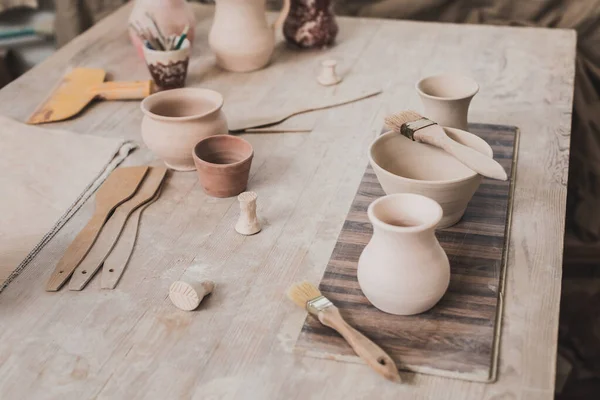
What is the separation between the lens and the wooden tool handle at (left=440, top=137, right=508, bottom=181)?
3.24 ft

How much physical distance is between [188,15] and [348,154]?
0.62m

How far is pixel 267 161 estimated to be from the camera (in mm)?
1333

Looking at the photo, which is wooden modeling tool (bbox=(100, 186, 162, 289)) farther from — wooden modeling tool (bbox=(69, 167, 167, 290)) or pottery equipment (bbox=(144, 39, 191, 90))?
pottery equipment (bbox=(144, 39, 191, 90))

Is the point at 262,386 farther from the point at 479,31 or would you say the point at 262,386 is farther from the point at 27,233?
the point at 479,31

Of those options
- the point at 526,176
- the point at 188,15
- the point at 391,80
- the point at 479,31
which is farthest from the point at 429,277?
the point at 479,31

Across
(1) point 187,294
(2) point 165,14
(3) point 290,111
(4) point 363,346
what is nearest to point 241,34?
(2) point 165,14

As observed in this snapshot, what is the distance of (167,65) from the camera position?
155cm

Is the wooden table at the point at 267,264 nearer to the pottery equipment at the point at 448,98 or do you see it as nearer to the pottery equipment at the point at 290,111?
the pottery equipment at the point at 290,111

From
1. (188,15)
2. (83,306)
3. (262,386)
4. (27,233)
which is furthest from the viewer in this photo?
(188,15)

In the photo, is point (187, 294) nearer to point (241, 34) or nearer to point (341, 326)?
point (341, 326)

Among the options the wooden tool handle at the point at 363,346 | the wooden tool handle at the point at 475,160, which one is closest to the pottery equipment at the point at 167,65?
the wooden tool handle at the point at 475,160

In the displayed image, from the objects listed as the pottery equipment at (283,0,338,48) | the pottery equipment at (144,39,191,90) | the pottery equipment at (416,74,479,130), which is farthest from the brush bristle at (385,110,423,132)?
the pottery equipment at (283,0,338,48)

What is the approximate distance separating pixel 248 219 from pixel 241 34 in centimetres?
69

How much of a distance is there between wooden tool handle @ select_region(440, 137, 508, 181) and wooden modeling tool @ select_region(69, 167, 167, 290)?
1.60 ft
